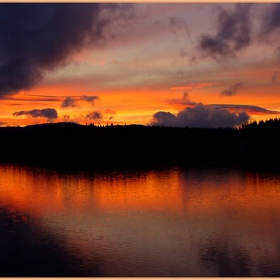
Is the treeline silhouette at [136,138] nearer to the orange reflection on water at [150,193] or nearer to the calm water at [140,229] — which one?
the orange reflection on water at [150,193]

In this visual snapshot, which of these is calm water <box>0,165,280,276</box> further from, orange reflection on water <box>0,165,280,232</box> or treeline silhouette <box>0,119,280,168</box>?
treeline silhouette <box>0,119,280,168</box>

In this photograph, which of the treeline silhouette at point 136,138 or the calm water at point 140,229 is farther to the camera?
the treeline silhouette at point 136,138

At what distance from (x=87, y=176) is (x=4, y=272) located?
3651 cm

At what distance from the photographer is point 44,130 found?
14450 cm

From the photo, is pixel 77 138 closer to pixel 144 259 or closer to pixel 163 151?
pixel 163 151

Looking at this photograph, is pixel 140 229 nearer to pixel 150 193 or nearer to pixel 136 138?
pixel 150 193

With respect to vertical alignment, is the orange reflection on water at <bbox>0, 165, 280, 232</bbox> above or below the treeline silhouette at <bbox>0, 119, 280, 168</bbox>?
below

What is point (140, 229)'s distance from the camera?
26.5m

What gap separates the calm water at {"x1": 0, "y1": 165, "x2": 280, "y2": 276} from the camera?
20.2 metres

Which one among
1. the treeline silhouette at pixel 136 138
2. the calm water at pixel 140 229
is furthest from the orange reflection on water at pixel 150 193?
the treeline silhouette at pixel 136 138

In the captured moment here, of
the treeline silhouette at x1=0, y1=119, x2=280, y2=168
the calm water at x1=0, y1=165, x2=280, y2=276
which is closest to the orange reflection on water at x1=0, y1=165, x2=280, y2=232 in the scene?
the calm water at x1=0, y1=165, x2=280, y2=276

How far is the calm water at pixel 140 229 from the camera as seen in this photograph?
795 inches

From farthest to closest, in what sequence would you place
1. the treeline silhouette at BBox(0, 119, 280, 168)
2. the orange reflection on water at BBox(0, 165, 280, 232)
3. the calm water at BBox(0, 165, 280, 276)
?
the treeline silhouette at BBox(0, 119, 280, 168) < the orange reflection on water at BBox(0, 165, 280, 232) < the calm water at BBox(0, 165, 280, 276)

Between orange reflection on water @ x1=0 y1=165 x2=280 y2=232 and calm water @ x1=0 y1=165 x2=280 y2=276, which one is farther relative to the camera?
orange reflection on water @ x1=0 y1=165 x2=280 y2=232
